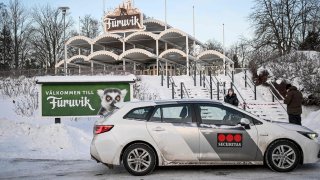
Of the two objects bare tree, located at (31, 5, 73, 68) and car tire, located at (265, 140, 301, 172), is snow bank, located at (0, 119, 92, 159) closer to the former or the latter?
car tire, located at (265, 140, 301, 172)

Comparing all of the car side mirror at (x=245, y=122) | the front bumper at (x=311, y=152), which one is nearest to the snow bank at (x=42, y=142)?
the car side mirror at (x=245, y=122)

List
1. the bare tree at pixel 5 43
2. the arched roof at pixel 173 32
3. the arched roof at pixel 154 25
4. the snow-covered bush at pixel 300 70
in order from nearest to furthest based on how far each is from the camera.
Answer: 1. the snow-covered bush at pixel 300 70
2. the arched roof at pixel 173 32
3. the arched roof at pixel 154 25
4. the bare tree at pixel 5 43

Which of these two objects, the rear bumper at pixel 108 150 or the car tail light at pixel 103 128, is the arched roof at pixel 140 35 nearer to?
the car tail light at pixel 103 128

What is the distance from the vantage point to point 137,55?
47062mm

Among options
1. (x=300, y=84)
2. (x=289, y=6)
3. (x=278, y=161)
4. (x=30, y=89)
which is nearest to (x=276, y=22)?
(x=289, y=6)

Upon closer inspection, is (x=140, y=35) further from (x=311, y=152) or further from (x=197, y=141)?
(x=311, y=152)

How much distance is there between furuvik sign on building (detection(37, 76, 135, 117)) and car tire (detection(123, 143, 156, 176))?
5985mm

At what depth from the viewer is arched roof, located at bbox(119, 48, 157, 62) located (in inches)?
1751

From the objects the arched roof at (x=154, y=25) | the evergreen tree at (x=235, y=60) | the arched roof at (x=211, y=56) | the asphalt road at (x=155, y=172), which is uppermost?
the arched roof at (x=154, y=25)

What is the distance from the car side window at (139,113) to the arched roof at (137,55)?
3646cm

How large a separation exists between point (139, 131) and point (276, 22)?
43.7 metres

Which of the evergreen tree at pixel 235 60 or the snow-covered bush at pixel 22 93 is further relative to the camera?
the evergreen tree at pixel 235 60

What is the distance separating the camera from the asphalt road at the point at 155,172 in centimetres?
757

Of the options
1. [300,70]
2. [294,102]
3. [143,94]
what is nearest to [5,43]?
[143,94]
